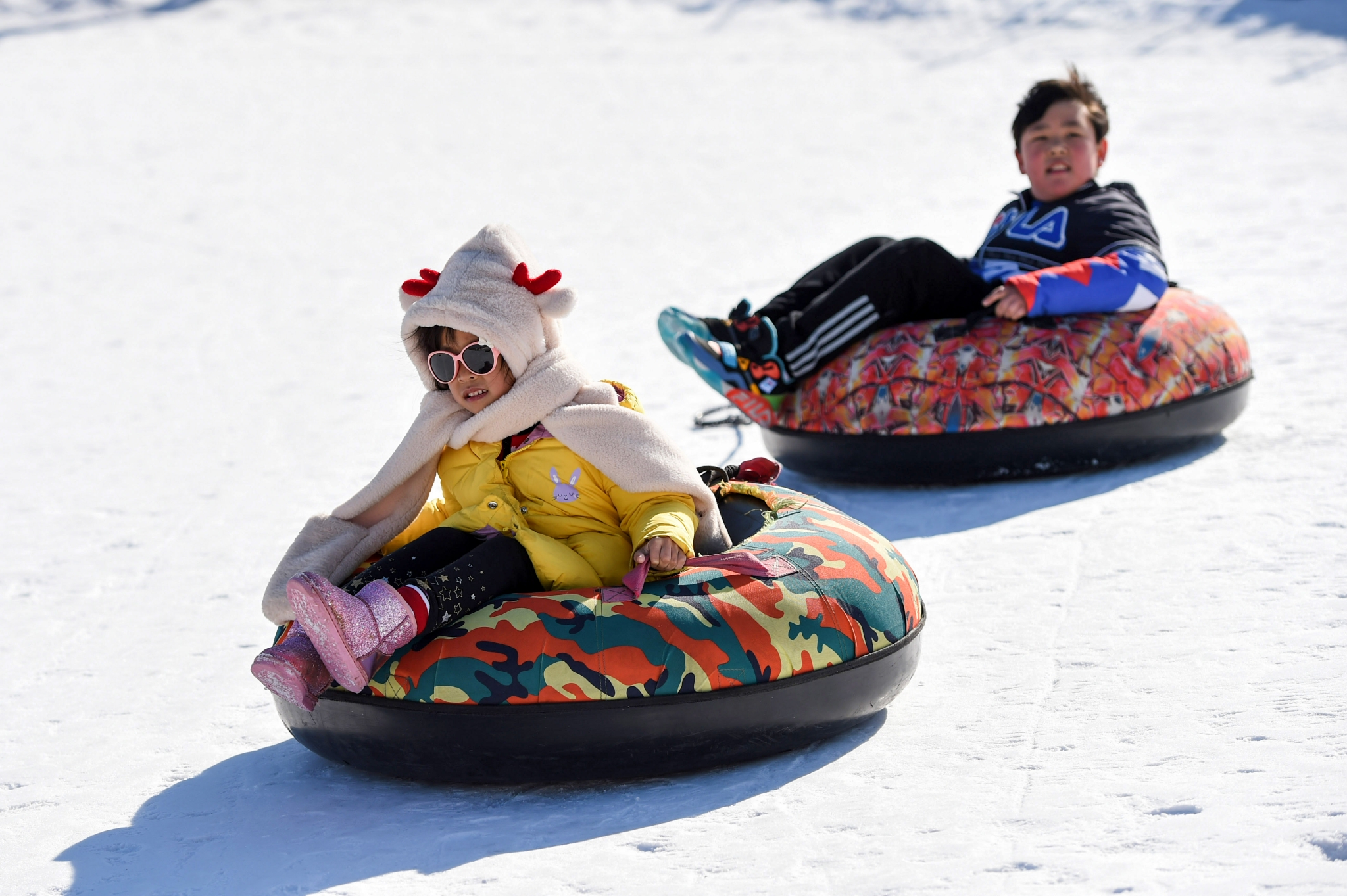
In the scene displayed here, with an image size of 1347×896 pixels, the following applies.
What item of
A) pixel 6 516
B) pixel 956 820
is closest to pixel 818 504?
pixel 956 820

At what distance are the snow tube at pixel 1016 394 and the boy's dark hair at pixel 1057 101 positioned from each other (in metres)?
0.88

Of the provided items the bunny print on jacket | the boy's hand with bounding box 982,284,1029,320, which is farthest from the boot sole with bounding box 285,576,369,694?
the boy's hand with bounding box 982,284,1029,320

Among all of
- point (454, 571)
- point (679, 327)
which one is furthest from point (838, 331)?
point (454, 571)

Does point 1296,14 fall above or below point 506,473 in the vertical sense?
above

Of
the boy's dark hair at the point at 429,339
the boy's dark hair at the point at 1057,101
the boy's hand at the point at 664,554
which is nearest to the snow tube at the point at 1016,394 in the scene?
the boy's dark hair at the point at 1057,101

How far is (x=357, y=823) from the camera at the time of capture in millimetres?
3053

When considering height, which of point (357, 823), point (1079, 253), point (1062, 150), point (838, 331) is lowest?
point (357, 823)

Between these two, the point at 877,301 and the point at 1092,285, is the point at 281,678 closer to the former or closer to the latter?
the point at 877,301

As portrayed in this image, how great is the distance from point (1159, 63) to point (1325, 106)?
12.2ft

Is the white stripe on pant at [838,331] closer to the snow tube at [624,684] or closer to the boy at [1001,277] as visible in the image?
the boy at [1001,277]

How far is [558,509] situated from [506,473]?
0.52 feet

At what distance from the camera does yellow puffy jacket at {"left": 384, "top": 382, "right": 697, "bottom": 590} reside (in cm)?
324

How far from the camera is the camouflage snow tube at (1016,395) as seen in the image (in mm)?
5199

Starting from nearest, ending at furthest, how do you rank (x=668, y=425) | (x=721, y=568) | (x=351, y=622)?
(x=351, y=622)
(x=721, y=568)
(x=668, y=425)
